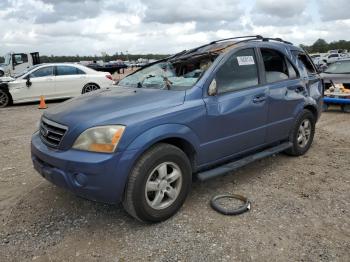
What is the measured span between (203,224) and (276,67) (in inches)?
99.4

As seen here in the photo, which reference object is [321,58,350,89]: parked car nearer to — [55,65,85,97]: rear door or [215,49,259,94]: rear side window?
[215,49,259,94]: rear side window

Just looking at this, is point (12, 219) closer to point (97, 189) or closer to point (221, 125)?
point (97, 189)

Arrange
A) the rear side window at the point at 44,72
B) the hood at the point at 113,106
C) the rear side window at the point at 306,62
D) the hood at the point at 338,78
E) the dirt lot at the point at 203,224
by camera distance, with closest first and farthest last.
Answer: the dirt lot at the point at 203,224 → the hood at the point at 113,106 → the rear side window at the point at 306,62 → the hood at the point at 338,78 → the rear side window at the point at 44,72

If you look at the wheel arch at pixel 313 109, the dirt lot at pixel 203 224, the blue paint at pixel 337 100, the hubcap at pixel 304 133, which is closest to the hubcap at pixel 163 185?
the dirt lot at pixel 203 224

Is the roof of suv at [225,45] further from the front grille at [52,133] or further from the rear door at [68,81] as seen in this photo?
the rear door at [68,81]

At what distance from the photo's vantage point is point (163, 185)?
11.5ft

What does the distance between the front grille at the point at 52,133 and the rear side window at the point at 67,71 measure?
31.3ft

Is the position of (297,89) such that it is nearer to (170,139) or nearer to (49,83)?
(170,139)

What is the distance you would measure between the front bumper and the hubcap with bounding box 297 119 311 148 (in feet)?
10.4

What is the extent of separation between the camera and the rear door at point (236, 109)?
3.89 metres

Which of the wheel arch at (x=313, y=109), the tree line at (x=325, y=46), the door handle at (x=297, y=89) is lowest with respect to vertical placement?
the wheel arch at (x=313, y=109)

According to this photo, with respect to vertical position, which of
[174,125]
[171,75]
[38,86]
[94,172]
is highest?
[171,75]

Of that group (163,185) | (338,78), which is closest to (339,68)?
(338,78)

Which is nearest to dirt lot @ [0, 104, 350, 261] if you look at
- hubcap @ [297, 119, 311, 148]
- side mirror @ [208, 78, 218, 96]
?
hubcap @ [297, 119, 311, 148]
